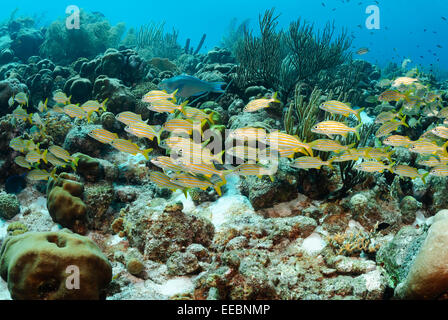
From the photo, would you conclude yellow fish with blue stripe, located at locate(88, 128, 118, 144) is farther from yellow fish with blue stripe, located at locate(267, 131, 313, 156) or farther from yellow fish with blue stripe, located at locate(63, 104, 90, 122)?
yellow fish with blue stripe, located at locate(267, 131, 313, 156)

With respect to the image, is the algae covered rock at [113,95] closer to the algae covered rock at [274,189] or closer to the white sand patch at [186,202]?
the white sand patch at [186,202]

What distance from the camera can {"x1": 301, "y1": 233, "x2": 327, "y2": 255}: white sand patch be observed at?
4137 mm

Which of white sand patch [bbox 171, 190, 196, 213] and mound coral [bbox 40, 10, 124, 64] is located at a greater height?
mound coral [bbox 40, 10, 124, 64]

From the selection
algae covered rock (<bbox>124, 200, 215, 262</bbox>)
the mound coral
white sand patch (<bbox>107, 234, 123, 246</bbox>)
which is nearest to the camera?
algae covered rock (<bbox>124, 200, 215, 262</bbox>)

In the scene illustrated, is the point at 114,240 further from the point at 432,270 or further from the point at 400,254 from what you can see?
the point at 432,270

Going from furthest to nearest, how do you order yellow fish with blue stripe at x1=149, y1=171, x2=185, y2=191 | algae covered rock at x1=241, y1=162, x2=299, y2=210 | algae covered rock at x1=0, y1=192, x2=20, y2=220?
algae covered rock at x1=0, y1=192, x2=20, y2=220 → algae covered rock at x1=241, y1=162, x2=299, y2=210 → yellow fish with blue stripe at x1=149, y1=171, x2=185, y2=191

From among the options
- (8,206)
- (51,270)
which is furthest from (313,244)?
(8,206)

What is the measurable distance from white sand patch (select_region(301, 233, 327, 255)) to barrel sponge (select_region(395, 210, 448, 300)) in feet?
4.83

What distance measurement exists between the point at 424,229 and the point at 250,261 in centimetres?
228

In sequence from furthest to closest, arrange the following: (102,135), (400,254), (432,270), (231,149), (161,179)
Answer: (102,135) < (161,179) < (231,149) < (400,254) < (432,270)

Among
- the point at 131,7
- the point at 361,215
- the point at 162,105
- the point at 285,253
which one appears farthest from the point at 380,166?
the point at 131,7

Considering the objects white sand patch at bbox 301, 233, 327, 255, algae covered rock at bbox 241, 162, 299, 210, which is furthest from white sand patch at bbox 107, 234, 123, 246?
white sand patch at bbox 301, 233, 327, 255

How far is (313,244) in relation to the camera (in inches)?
169

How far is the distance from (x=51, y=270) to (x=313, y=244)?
3575mm
